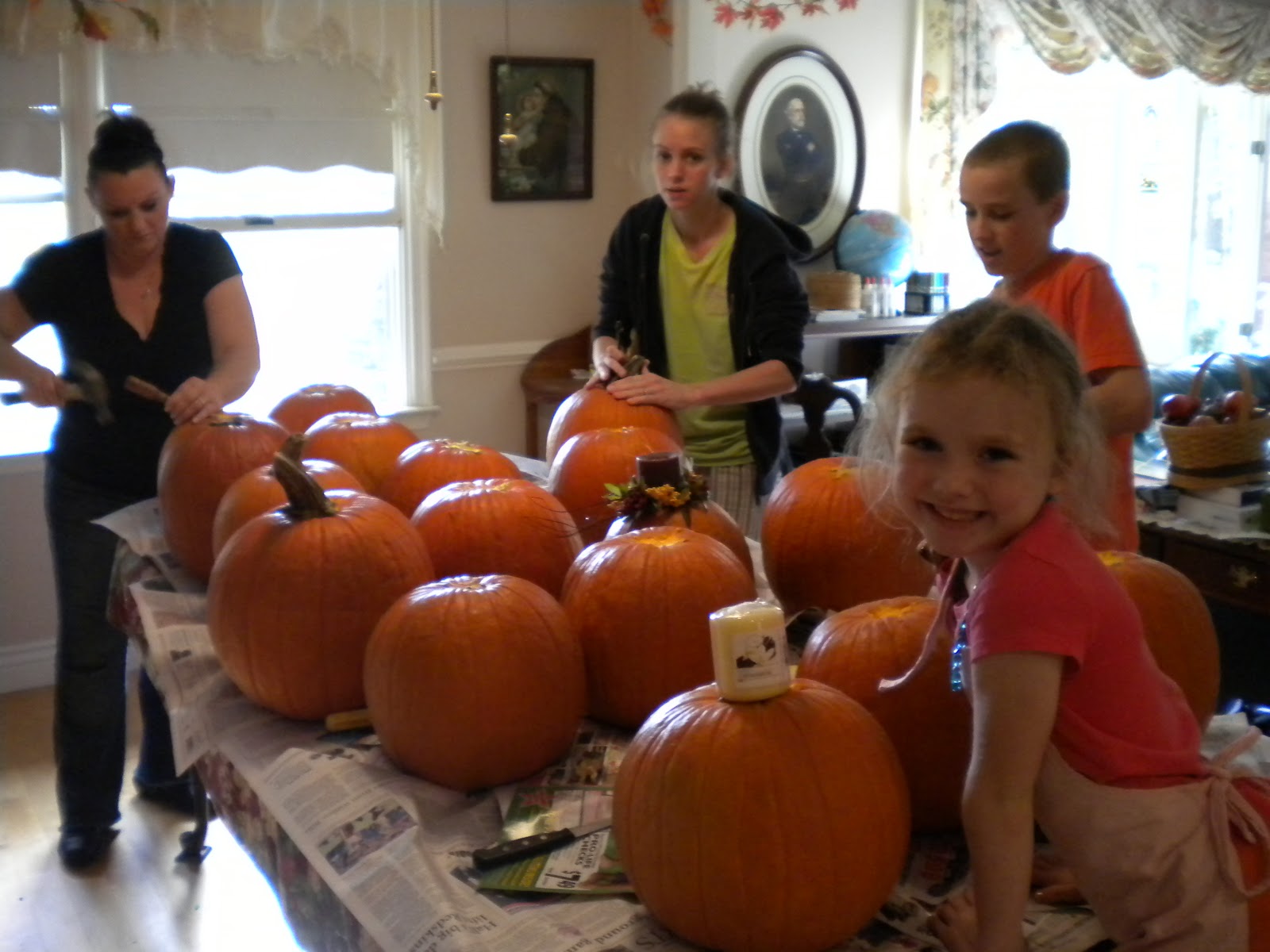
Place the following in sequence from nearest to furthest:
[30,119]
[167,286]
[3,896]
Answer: [167,286] < [3,896] < [30,119]

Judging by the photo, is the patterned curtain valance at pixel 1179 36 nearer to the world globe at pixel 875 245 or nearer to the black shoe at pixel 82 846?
the world globe at pixel 875 245

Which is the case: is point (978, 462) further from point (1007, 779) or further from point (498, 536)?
point (498, 536)

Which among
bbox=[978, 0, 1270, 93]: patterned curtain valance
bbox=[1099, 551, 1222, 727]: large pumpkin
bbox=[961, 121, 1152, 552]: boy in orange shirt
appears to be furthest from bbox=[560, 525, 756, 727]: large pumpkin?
bbox=[978, 0, 1270, 93]: patterned curtain valance

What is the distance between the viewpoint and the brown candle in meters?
1.49

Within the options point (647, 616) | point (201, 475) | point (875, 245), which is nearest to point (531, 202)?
point (875, 245)

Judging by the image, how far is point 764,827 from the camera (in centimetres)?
93

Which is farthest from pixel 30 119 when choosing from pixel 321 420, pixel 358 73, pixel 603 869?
pixel 603 869

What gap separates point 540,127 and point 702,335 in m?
2.29

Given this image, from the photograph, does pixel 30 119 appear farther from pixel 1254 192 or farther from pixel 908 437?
pixel 1254 192

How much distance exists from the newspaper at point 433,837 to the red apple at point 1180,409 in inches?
80.2

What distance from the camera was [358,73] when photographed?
4.00 metres

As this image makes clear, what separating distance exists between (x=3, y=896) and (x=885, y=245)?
356 cm

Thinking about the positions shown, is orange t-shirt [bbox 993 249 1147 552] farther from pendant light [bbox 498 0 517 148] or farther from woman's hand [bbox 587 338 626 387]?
pendant light [bbox 498 0 517 148]

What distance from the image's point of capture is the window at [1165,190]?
4.73 m
